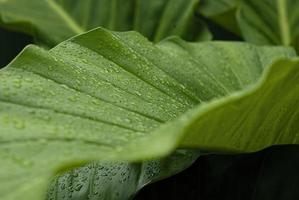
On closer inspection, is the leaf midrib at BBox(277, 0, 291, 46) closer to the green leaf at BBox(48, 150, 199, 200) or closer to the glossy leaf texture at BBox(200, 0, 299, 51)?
the glossy leaf texture at BBox(200, 0, 299, 51)

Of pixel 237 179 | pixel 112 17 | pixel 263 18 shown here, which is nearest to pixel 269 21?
pixel 263 18

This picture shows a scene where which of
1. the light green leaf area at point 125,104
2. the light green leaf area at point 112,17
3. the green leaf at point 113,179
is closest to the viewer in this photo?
the light green leaf area at point 125,104

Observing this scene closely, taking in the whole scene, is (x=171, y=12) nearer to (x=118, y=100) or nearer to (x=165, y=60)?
(x=165, y=60)

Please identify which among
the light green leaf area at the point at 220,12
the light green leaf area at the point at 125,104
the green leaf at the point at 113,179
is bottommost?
the green leaf at the point at 113,179

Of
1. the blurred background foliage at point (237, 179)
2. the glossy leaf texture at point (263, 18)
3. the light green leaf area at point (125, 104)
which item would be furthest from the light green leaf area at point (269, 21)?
the blurred background foliage at point (237, 179)

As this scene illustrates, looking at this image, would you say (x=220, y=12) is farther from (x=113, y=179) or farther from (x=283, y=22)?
(x=113, y=179)

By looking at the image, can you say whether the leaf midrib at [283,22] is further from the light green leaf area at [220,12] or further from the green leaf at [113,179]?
the green leaf at [113,179]

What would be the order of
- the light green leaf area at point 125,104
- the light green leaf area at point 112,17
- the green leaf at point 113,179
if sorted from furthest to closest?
the light green leaf area at point 112,17
the green leaf at point 113,179
the light green leaf area at point 125,104
